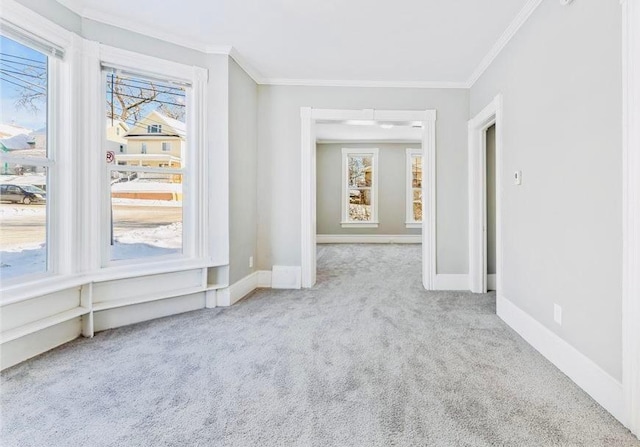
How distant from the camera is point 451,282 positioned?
407 cm

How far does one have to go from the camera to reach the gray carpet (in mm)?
1493

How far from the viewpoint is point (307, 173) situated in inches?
161

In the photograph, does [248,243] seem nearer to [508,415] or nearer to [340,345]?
[340,345]

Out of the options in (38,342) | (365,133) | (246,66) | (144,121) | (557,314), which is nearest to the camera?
(557,314)

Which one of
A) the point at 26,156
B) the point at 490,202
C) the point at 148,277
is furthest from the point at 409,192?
the point at 26,156

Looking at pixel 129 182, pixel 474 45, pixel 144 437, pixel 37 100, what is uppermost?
pixel 474 45

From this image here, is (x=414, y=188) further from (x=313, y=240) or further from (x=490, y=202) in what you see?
(x=313, y=240)

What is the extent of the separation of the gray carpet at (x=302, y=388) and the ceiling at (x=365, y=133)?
16.0 ft

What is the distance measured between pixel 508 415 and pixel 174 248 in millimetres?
2930

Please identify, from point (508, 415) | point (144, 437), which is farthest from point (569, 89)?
point (144, 437)

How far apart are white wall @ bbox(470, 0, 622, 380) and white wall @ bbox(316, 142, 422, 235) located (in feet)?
18.4

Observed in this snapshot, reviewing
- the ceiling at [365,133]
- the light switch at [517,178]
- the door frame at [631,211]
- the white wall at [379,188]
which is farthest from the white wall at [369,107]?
the white wall at [379,188]

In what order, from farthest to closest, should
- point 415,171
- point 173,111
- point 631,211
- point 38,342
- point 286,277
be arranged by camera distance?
1. point 415,171
2. point 286,277
3. point 173,111
4. point 38,342
5. point 631,211

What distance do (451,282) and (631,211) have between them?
2672 mm
